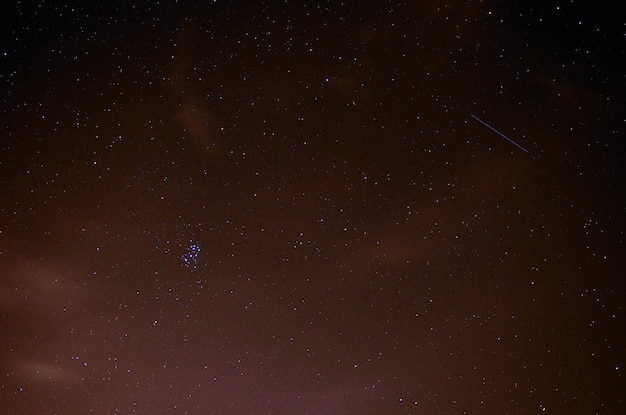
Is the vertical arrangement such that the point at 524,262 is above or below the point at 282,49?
below

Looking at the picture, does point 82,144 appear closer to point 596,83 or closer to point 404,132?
point 404,132

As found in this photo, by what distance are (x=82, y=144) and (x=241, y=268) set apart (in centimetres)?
65

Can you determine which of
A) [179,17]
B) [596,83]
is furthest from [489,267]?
[179,17]

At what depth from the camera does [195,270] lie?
5.95 feet

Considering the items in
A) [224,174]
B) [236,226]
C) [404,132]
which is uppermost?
[224,174]

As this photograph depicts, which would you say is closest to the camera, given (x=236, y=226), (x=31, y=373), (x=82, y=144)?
(x=82, y=144)

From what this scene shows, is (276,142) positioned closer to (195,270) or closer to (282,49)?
(282,49)

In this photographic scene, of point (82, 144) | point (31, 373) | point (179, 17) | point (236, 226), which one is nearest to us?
point (179, 17)

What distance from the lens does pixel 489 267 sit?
1.74 m

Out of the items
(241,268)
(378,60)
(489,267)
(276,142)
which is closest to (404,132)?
(378,60)

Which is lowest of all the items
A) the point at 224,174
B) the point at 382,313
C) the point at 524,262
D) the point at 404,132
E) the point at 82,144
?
the point at 524,262

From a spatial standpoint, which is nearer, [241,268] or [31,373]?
[241,268]

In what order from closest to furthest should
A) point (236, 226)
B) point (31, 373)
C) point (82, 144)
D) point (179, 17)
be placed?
point (179, 17) → point (82, 144) → point (236, 226) → point (31, 373)

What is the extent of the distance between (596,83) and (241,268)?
49.8 inches
